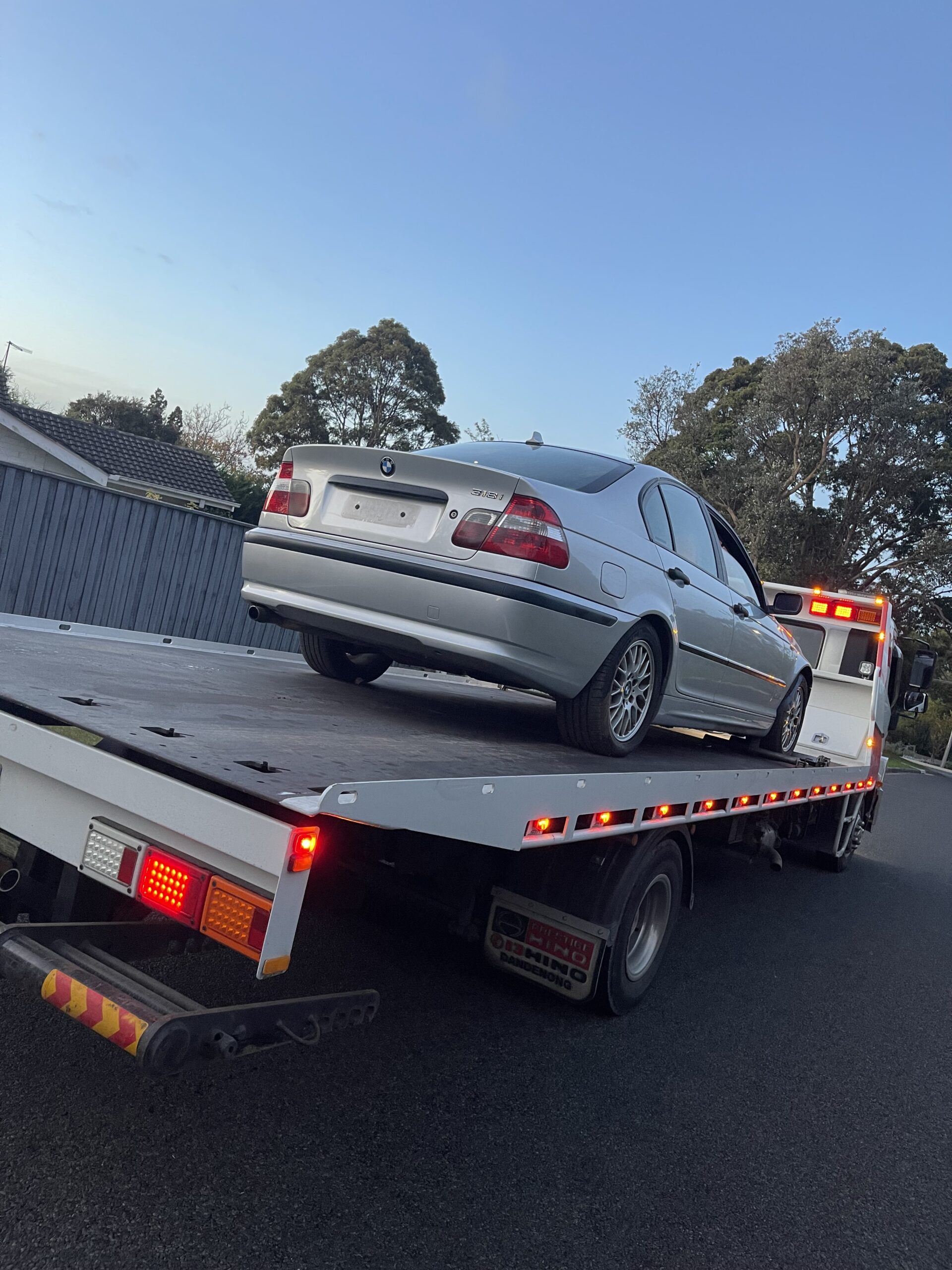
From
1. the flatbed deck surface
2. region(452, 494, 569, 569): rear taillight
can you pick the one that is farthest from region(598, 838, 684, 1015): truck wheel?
region(452, 494, 569, 569): rear taillight

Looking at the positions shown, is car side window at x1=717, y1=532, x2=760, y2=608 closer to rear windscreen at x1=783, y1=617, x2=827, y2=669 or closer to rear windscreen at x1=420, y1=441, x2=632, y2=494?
rear windscreen at x1=420, y1=441, x2=632, y2=494

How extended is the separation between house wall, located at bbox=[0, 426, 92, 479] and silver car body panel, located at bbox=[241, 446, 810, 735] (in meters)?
19.2

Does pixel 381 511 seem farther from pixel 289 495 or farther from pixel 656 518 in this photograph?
pixel 656 518

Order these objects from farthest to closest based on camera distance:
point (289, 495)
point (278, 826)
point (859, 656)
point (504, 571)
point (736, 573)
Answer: point (859, 656), point (736, 573), point (289, 495), point (504, 571), point (278, 826)

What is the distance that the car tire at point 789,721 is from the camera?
296 inches

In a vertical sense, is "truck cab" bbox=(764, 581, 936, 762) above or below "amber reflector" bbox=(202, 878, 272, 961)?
above

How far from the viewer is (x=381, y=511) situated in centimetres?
445

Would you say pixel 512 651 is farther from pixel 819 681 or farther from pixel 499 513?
pixel 819 681

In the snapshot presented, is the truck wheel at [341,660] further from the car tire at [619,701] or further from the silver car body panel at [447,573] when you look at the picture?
the car tire at [619,701]

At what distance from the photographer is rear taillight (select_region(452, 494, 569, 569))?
4.20 m

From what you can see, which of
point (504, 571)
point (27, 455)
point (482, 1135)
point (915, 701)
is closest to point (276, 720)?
point (504, 571)

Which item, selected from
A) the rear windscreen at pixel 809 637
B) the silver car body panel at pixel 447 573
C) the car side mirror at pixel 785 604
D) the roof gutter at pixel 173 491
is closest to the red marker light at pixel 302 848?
the silver car body panel at pixel 447 573

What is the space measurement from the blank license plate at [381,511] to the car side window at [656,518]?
129cm

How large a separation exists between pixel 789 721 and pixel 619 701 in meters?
3.40
